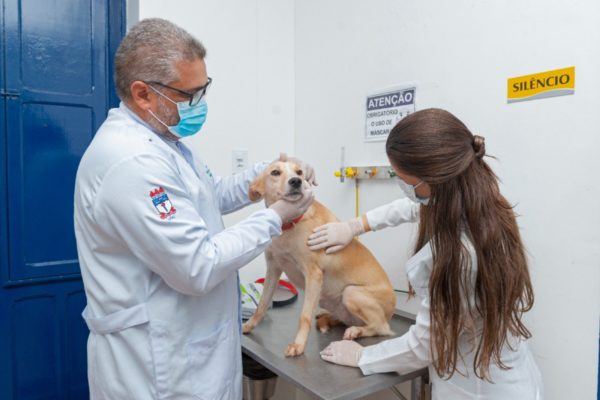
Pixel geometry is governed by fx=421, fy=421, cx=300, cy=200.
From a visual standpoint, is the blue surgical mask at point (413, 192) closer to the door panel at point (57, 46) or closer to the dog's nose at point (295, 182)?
the dog's nose at point (295, 182)

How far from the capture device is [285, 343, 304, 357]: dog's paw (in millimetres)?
1347

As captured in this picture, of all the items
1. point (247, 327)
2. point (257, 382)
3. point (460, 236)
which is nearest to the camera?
point (460, 236)

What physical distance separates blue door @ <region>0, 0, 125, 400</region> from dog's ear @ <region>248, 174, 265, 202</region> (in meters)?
1.04

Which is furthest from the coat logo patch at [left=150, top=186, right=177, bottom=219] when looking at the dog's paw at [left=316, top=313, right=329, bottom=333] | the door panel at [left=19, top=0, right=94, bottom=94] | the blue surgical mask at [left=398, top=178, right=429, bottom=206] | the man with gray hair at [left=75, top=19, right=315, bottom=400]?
the door panel at [left=19, top=0, right=94, bottom=94]

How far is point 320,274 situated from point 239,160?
1.04 meters

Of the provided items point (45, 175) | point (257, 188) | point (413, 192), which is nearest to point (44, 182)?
point (45, 175)

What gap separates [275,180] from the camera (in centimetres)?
142

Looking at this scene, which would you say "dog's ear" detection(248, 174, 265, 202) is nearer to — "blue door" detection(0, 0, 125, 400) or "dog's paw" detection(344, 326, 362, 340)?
"dog's paw" detection(344, 326, 362, 340)

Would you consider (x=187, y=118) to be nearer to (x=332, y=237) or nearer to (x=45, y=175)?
(x=332, y=237)

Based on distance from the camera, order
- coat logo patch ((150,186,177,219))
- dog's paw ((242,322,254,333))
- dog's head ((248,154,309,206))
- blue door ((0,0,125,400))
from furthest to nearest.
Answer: blue door ((0,0,125,400)), dog's paw ((242,322,254,333)), dog's head ((248,154,309,206)), coat logo patch ((150,186,177,219))

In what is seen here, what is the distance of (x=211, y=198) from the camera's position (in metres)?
1.18

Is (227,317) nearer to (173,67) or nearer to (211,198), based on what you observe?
(211,198)

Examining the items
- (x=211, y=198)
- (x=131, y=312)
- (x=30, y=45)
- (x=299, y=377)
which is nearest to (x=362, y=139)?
(x=211, y=198)

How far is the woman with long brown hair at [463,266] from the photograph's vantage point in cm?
100
